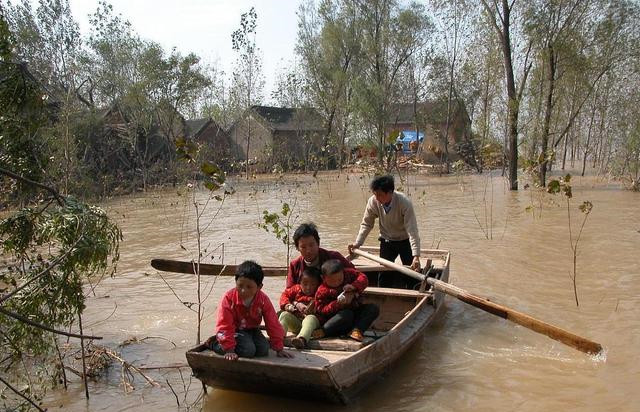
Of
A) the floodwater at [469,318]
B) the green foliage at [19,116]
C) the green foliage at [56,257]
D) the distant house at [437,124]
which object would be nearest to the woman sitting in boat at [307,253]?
the floodwater at [469,318]

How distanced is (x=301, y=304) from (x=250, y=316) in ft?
2.13

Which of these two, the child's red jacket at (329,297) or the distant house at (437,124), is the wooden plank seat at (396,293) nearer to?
the child's red jacket at (329,297)

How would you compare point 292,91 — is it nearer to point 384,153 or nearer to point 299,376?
point 384,153

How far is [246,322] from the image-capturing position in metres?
4.03

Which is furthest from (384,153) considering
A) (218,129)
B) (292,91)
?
(218,129)

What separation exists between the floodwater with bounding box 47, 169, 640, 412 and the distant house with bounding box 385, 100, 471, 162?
16897mm

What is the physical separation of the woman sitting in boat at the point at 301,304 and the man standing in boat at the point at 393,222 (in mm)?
1384

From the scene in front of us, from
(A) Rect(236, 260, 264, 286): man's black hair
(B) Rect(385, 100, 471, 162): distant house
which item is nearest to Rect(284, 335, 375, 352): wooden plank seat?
(A) Rect(236, 260, 264, 286): man's black hair

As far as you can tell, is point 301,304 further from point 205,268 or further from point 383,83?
point 383,83

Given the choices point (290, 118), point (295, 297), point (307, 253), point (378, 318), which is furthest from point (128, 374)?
point (290, 118)

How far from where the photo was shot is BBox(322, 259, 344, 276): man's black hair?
4.43m

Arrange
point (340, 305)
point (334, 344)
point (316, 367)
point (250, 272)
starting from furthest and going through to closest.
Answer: point (340, 305) < point (334, 344) < point (250, 272) < point (316, 367)

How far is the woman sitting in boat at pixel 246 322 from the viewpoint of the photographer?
387cm

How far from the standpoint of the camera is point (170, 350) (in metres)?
5.56
